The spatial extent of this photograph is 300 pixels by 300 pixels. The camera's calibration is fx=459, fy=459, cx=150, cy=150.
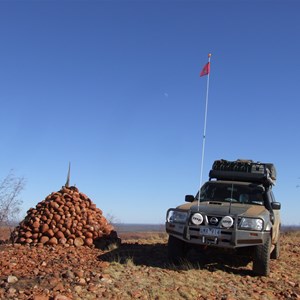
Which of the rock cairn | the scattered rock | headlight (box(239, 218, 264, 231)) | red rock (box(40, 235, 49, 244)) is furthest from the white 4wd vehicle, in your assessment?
the scattered rock

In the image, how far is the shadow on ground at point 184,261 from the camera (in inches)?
345

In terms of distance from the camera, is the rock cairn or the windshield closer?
the windshield

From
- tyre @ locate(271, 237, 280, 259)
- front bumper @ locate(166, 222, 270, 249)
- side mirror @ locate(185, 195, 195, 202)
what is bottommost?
tyre @ locate(271, 237, 280, 259)

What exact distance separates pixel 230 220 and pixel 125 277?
2126 mm

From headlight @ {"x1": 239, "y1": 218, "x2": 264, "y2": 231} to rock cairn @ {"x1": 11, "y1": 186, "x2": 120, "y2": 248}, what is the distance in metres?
3.78

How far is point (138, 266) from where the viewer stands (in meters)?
8.46

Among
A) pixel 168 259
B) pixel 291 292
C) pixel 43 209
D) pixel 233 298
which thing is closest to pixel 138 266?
pixel 168 259

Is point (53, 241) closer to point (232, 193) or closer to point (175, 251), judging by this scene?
point (175, 251)

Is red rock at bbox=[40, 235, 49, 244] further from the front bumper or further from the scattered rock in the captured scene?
the front bumper

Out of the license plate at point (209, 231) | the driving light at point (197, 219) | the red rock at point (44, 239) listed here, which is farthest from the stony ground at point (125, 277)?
the driving light at point (197, 219)

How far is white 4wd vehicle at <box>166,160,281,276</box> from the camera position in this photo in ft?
26.8

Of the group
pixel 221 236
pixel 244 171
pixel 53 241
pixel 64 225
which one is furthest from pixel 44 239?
pixel 244 171

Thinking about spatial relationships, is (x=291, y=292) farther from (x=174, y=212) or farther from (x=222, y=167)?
(x=222, y=167)

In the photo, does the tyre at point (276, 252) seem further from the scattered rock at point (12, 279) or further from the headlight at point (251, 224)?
the scattered rock at point (12, 279)
